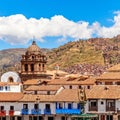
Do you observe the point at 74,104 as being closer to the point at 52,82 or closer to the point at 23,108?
the point at 23,108

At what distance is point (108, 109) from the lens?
8156 cm

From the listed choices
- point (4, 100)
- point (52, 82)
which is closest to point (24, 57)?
point (52, 82)

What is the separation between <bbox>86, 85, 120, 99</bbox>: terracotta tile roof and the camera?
81.8 metres

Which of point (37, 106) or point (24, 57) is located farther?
point (24, 57)

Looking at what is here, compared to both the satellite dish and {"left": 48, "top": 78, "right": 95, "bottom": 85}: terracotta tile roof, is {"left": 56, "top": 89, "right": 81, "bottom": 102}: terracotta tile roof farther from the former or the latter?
the satellite dish

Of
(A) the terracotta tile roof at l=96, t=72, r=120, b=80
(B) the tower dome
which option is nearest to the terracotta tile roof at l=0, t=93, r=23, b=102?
(A) the terracotta tile roof at l=96, t=72, r=120, b=80

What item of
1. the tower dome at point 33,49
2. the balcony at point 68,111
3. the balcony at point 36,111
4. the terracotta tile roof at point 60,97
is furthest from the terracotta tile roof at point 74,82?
the tower dome at point 33,49

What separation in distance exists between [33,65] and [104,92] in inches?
1909

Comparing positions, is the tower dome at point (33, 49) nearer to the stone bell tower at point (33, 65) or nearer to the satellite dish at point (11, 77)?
the stone bell tower at point (33, 65)

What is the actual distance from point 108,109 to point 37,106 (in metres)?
13.4

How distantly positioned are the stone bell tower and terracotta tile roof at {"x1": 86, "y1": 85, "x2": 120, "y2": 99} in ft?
143

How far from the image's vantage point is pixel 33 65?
129625 millimetres

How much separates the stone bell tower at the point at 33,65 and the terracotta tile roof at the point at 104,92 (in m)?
43.7

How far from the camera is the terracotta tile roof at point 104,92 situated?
81750 millimetres
